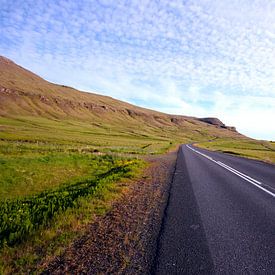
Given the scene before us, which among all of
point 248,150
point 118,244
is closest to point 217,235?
point 118,244

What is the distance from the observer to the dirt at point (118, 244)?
4895mm

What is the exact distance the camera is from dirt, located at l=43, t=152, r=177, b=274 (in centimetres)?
489

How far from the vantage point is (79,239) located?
20.5ft

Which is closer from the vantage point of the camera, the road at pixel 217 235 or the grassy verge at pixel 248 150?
the road at pixel 217 235

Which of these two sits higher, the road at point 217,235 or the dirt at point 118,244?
the road at point 217,235

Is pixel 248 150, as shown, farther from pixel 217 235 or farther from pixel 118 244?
pixel 118 244

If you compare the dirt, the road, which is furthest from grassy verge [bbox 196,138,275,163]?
the dirt

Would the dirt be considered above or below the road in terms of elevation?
below

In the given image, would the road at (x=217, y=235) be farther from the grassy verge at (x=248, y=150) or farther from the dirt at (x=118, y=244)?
the grassy verge at (x=248, y=150)

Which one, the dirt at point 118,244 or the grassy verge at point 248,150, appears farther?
the grassy verge at point 248,150

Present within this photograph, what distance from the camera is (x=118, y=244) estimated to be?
595cm

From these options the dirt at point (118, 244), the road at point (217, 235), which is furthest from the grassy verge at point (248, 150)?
the dirt at point (118, 244)

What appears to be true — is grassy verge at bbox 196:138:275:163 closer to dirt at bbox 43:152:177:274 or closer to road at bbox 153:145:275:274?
road at bbox 153:145:275:274

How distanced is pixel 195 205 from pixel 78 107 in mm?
190596
